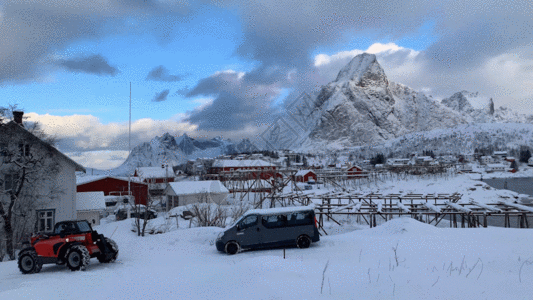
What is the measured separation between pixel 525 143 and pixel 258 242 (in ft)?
739

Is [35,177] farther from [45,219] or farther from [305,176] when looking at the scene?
[305,176]

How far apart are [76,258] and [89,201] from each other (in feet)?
68.1

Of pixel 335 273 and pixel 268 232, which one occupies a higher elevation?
pixel 335 273

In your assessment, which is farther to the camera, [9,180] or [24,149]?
[9,180]

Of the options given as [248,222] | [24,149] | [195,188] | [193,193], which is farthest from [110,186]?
[248,222]

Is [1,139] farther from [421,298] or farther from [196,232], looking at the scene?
[421,298]

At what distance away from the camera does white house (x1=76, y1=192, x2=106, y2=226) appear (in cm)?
2870

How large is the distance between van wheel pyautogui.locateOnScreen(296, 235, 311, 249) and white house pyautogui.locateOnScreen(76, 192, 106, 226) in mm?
20982

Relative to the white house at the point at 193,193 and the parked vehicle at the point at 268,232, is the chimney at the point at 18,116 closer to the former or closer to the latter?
the white house at the point at 193,193

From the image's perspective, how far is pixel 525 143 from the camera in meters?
192

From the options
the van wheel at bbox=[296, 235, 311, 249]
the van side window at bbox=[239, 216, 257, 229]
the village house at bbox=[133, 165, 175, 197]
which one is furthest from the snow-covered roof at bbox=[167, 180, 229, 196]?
the van wheel at bbox=[296, 235, 311, 249]

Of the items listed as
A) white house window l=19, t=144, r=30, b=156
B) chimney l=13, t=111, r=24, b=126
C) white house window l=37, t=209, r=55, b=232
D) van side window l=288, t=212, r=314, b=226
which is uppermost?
chimney l=13, t=111, r=24, b=126

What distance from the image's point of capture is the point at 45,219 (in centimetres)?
2412

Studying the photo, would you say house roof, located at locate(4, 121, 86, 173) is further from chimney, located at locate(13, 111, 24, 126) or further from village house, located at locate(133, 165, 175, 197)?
village house, located at locate(133, 165, 175, 197)
